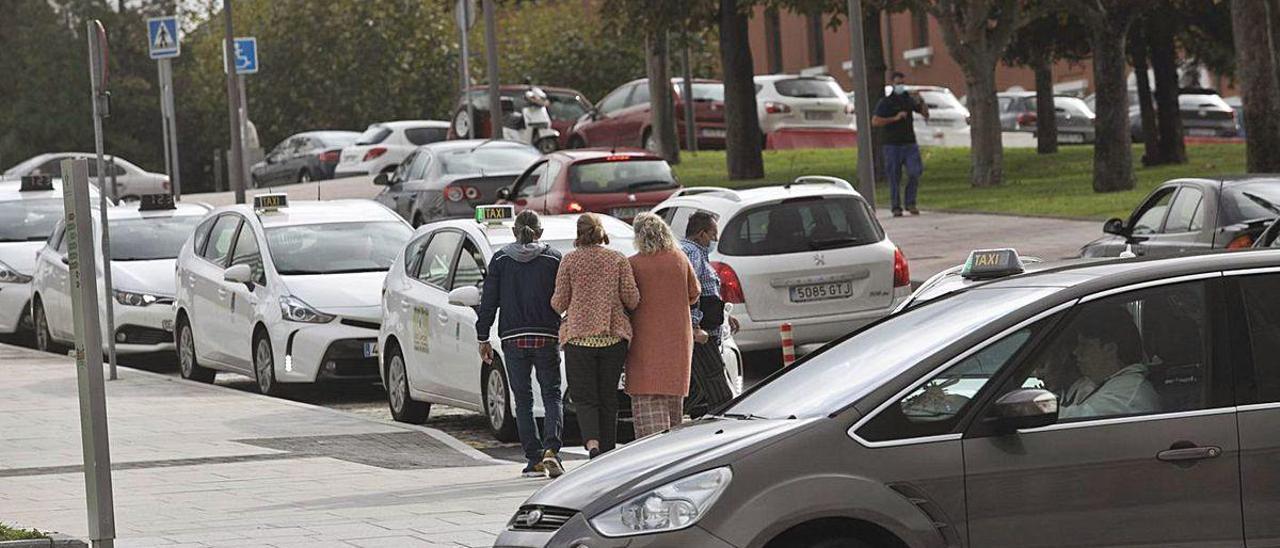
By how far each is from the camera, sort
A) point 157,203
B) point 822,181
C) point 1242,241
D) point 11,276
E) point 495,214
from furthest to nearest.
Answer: point 11,276
point 157,203
point 822,181
point 1242,241
point 495,214

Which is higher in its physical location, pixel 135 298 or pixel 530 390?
pixel 135 298

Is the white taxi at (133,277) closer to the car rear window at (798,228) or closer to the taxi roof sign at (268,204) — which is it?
the taxi roof sign at (268,204)

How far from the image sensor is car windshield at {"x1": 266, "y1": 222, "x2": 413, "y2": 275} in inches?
715

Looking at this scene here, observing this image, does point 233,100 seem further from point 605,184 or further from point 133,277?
point 133,277

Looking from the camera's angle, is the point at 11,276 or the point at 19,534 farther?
the point at 11,276

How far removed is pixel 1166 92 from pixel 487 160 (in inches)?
518

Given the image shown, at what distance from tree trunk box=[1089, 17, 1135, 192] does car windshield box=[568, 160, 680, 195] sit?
8849mm

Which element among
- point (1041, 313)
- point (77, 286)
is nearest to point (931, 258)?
point (77, 286)

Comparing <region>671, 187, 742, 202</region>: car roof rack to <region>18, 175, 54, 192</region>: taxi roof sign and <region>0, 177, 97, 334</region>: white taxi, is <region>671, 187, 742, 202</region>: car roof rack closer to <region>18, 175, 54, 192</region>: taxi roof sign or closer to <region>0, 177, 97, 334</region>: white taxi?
<region>0, 177, 97, 334</region>: white taxi

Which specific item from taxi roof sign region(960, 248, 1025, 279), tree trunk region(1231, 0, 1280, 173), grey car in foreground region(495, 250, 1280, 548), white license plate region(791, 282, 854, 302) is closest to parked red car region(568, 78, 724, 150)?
tree trunk region(1231, 0, 1280, 173)

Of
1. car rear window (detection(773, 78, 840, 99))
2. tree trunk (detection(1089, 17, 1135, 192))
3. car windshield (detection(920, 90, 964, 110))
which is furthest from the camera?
car windshield (detection(920, 90, 964, 110))

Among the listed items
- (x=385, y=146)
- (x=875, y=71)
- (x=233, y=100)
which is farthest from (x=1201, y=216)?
(x=385, y=146)

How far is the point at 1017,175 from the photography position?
35.4 m

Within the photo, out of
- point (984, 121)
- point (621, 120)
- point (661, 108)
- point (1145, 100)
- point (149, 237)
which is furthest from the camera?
point (621, 120)
